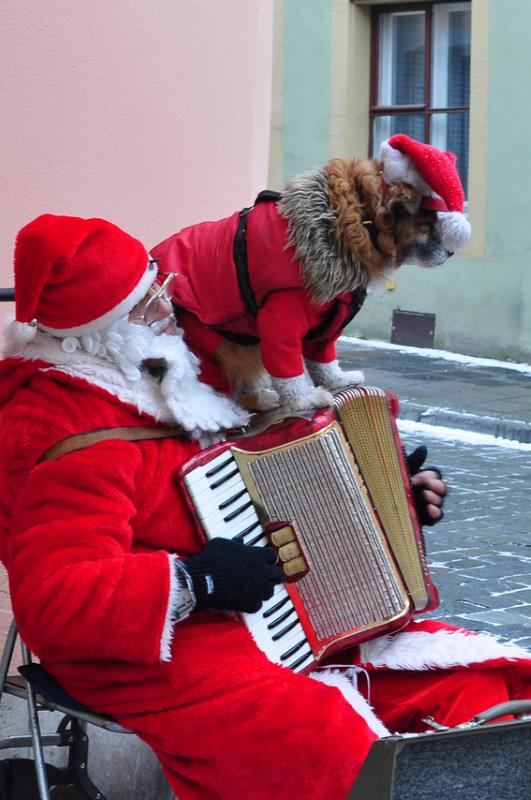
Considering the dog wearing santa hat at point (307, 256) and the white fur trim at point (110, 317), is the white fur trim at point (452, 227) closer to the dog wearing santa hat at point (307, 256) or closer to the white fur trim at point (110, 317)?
the dog wearing santa hat at point (307, 256)

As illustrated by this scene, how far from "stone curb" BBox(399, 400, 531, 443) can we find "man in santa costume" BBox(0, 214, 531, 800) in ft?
18.6

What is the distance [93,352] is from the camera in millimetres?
2471

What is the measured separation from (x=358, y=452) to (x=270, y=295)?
683mm

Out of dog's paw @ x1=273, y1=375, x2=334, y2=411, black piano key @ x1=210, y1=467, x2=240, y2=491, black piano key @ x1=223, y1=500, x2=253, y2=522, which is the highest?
dog's paw @ x1=273, y1=375, x2=334, y2=411

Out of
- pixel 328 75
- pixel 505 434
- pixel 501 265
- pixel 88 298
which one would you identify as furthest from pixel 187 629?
pixel 328 75

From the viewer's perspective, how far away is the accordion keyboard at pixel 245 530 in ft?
7.80

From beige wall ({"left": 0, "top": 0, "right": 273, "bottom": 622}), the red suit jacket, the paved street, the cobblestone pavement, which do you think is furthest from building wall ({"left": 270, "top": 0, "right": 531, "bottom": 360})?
the red suit jacket

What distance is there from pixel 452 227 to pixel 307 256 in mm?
353

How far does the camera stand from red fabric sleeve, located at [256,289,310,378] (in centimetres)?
293

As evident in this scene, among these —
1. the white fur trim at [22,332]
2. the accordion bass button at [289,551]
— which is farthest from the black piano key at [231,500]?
the white fur trim at [22,332]

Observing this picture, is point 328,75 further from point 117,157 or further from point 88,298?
point 88,298

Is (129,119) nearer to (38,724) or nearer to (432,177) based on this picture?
(432,177)

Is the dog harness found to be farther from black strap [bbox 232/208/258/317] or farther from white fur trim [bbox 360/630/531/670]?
white fur trim [bbox 360/630/531/670]

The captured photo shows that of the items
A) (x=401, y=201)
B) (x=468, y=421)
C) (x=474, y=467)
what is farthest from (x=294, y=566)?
(x=468, y=421)
